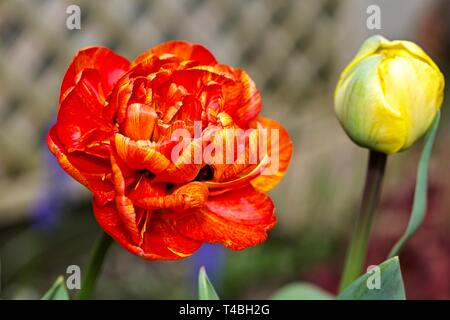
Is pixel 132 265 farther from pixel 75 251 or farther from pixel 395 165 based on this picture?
pixel 395 165

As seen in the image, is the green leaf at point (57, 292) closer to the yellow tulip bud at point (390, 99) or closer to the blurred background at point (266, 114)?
the yellow tulip bud at point (390, 99)

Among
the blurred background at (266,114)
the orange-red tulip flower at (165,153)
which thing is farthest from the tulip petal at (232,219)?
the blurred background at (266,114)

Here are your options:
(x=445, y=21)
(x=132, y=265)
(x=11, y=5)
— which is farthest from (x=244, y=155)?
(x=445, y=21)

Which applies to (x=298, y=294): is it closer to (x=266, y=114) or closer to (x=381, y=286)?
(x=381, y=286)

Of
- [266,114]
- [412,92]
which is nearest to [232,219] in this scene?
[412,92]

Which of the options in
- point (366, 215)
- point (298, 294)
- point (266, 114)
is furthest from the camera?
point (266, 114)

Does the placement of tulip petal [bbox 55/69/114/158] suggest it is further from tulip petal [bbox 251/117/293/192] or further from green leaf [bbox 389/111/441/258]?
green leaf [bbox 389/111/441/258]

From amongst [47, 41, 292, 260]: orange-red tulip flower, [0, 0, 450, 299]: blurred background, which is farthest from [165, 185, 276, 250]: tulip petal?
[0, 0, 450, 299]: blurred background
